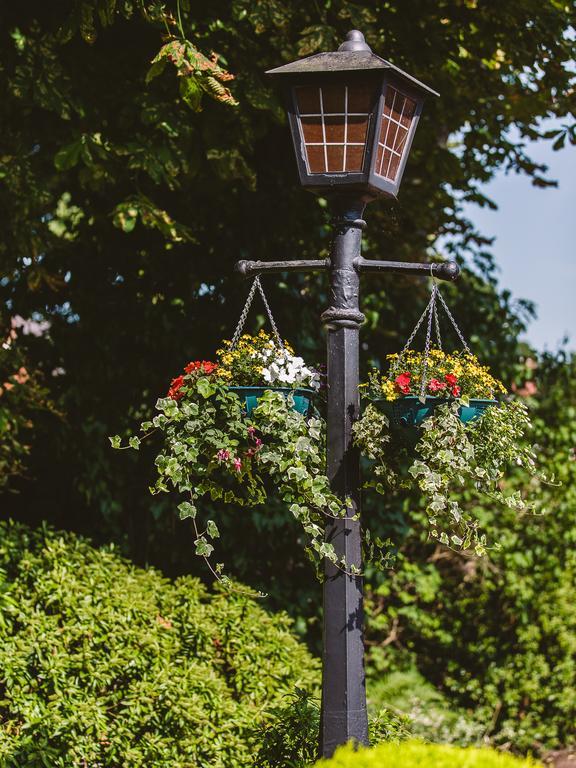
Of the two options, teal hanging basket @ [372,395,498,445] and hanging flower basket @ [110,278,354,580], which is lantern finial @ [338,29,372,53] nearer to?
hanging flower basket @ [110,278,354,580]

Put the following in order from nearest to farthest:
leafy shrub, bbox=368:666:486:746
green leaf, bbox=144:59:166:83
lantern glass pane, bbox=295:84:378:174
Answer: lantern glass pane, bbox=295:84:378:174
green leaf, bbox=144:59:166:83
leafy shrub, bbox=368:666:486:746

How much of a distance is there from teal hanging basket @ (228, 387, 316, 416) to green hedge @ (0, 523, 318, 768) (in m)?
2.05

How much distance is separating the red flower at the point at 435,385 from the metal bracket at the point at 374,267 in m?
0.38

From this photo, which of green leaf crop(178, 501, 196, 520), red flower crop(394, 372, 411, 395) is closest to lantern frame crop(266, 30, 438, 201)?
red flower crop(394, 372, 411, 395)

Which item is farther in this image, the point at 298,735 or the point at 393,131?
the point at 298,735

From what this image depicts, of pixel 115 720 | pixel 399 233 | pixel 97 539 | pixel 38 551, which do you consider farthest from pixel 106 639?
pixel 399 233

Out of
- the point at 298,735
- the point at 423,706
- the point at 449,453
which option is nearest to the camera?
the point at 449,453

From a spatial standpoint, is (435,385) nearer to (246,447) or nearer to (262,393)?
(262,393)

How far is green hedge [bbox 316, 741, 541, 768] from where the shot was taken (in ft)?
8.25

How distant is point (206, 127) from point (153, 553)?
3.03m

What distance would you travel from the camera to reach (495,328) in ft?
25.5

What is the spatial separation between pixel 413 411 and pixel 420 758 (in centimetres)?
122

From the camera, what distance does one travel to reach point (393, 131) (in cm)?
356

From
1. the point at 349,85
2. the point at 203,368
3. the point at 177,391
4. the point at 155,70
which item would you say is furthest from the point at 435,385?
the point at 155,70
